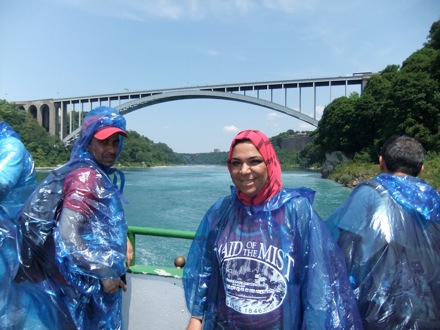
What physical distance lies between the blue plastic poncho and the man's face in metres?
0.79

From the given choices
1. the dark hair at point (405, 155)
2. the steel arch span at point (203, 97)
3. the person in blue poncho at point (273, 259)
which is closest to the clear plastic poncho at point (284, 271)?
the person in blue poncho at point (273, 259)

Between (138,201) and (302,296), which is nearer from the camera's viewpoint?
(302,296)

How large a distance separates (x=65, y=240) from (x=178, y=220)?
8963mm

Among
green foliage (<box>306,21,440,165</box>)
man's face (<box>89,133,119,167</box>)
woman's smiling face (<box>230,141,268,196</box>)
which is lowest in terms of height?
woman's smiling face (<box>230,141,268,196</box>)

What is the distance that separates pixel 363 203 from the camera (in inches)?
41.7

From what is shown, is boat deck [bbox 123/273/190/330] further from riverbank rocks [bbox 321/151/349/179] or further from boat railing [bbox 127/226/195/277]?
riverbank rocks [bbox 321/151/349/179]

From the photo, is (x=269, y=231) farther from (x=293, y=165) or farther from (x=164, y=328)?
(x=293, y=165)

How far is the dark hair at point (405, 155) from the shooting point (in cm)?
108

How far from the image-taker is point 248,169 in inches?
36.1

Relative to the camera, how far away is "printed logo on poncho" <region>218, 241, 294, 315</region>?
0.90 meters

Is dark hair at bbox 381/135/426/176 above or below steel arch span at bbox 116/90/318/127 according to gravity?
below

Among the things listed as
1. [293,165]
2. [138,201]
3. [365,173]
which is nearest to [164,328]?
[138,201]

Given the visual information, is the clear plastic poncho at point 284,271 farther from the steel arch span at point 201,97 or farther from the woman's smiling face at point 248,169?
the steel arch span at point 201,97

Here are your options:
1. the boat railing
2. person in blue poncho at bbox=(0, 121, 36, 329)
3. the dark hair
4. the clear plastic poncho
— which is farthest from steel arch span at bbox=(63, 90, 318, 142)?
the clear plastic poncho
